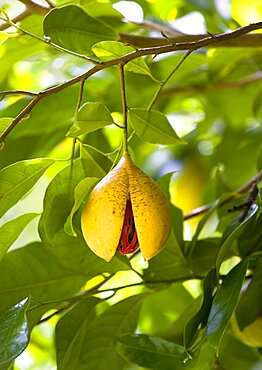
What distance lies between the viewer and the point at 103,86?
89 cm

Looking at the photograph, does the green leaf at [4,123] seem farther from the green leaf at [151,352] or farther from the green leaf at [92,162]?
the green leaf at [151,352]

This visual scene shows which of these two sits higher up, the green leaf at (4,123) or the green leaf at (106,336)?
the green leaf at (4,123)

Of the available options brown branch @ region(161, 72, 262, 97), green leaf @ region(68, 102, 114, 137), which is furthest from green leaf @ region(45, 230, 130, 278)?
brown branch @ region(161, 72, 262, 97)

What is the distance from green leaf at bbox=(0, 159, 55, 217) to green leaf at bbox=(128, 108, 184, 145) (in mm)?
64

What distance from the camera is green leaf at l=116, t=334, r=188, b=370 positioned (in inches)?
21.8

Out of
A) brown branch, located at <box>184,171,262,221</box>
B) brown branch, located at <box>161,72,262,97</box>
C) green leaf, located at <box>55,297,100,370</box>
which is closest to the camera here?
green leaf, located at <box>55,297,100,370</box>

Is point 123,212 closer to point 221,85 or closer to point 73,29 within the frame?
point 73,29

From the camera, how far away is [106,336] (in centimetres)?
62

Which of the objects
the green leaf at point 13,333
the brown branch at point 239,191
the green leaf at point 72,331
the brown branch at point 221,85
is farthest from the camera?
the brown branch at point 221,85

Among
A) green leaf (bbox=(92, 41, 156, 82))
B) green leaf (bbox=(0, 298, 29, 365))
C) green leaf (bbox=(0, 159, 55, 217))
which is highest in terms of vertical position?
green leaf (bbox=(92, 41, 156, 82))

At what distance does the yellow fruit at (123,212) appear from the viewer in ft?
1.55

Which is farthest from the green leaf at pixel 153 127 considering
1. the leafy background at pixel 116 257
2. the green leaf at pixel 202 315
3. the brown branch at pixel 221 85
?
the brown branch at pixel 221 85

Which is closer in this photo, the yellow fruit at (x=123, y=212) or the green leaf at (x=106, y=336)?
the yellow fruit at (x=123, y=212)

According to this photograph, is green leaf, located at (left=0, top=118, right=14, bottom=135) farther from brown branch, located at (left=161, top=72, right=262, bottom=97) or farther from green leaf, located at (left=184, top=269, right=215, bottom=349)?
brown branch, located at (left=161, top=72, right=262, bottom=97)
